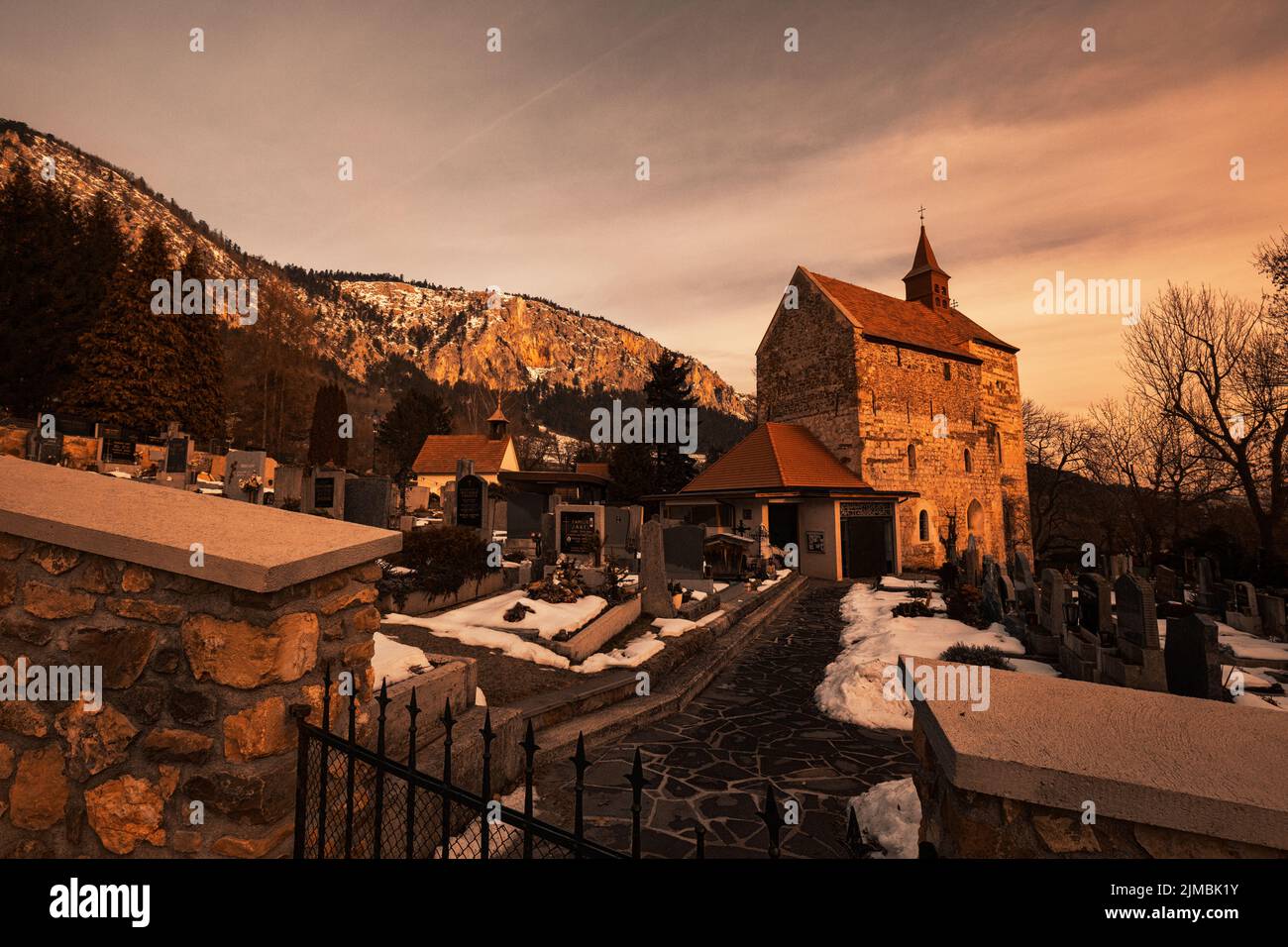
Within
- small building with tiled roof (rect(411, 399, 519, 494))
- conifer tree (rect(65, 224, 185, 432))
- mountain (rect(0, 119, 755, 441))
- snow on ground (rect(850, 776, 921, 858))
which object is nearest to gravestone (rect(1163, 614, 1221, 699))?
snow on ground (rect(850, 776, 921, 858))

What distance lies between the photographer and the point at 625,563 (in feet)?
54.2

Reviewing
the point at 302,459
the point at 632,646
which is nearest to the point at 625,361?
the point at 302,459

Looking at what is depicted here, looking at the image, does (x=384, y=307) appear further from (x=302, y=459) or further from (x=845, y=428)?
(x=845, y=428)

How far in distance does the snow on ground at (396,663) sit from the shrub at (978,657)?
23.4 feet


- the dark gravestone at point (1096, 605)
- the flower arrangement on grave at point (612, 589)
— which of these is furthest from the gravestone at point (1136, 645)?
the flower arrangement on grave at point (612, 589)

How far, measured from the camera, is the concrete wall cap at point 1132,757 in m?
1.83

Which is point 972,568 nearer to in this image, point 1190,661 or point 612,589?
point 612,589

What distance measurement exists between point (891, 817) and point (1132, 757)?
2465 mm

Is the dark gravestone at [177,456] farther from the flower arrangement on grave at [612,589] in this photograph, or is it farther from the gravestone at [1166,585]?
the gravestone at [1166,585]

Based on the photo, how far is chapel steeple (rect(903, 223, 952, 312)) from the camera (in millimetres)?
33719

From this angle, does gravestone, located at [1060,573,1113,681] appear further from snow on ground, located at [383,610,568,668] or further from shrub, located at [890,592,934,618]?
snow on ground, located at [383,610,568,668]

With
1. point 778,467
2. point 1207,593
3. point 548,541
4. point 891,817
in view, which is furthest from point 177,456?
point 1207,593

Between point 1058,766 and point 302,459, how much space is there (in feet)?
160

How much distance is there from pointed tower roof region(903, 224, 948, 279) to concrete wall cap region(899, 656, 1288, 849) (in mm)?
36362
